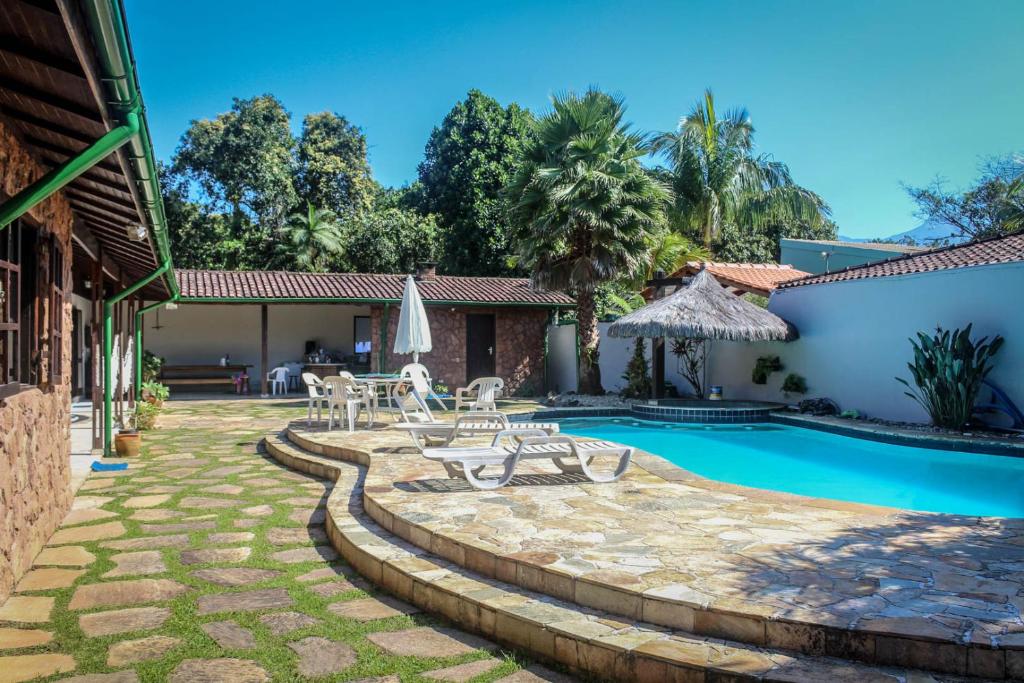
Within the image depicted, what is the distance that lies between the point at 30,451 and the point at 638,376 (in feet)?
44.8

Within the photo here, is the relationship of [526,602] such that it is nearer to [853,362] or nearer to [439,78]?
[853,362]

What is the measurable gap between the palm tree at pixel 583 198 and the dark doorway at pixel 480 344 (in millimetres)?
3416

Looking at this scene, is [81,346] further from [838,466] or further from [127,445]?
[838,466]

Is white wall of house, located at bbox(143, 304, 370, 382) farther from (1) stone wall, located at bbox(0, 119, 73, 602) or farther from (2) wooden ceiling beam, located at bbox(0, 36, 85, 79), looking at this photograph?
(2) wooden ceiling beam, located at bbox(0, 36, 85, 79)

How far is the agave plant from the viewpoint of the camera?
11.0 m


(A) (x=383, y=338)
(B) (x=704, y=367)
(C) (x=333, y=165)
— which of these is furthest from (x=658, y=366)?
(C) (x=333, y=165)

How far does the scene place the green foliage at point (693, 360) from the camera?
17.1 metres

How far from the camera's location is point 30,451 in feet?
13.9

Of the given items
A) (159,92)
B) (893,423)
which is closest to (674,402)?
(893,423)

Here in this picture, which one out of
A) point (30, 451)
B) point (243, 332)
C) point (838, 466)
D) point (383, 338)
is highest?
point (243, 332)

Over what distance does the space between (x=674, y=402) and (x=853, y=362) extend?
143 inches

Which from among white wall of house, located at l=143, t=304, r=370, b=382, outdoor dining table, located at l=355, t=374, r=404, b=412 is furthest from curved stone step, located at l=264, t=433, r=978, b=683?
white wall of house, located at l=143, t=304, r=370, b=382

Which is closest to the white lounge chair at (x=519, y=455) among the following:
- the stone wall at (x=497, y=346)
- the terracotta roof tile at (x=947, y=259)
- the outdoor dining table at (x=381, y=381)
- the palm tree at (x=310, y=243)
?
the outdoor dining table at (x=381, y=381)

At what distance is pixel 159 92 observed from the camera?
2459 centimetres
